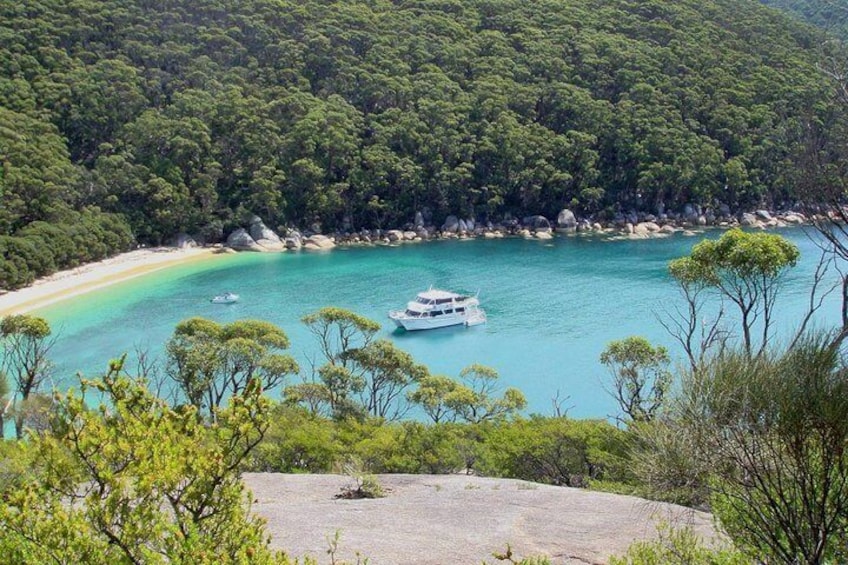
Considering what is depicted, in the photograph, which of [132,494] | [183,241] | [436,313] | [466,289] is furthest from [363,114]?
[132,494]

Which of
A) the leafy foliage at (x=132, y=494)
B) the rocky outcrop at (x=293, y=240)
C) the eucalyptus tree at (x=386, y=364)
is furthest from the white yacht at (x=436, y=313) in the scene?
the leafy foliage at (x=132, y=494)

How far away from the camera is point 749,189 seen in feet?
218

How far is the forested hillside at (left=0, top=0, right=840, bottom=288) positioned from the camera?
54.5m

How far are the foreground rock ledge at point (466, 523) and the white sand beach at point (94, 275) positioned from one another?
102 feet

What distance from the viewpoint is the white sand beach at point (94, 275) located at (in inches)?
1438

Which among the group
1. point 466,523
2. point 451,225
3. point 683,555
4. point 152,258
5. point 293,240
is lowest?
point 152,258

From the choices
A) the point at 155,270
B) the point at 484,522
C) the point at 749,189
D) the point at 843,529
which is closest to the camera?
the point at 843,529

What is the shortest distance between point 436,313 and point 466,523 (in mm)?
27902

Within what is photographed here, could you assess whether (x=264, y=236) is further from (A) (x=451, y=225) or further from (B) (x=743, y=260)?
(B) (x=743, y=260)

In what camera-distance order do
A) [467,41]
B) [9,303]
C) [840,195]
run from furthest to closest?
1. [467,41]
2. [9,303]
3. [840,195]

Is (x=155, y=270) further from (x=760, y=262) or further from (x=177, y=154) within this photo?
Result: (x=760, y=262)

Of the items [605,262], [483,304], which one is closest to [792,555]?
[483,304]

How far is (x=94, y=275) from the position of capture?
141 feet

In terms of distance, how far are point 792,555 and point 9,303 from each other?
37939 millimetres
